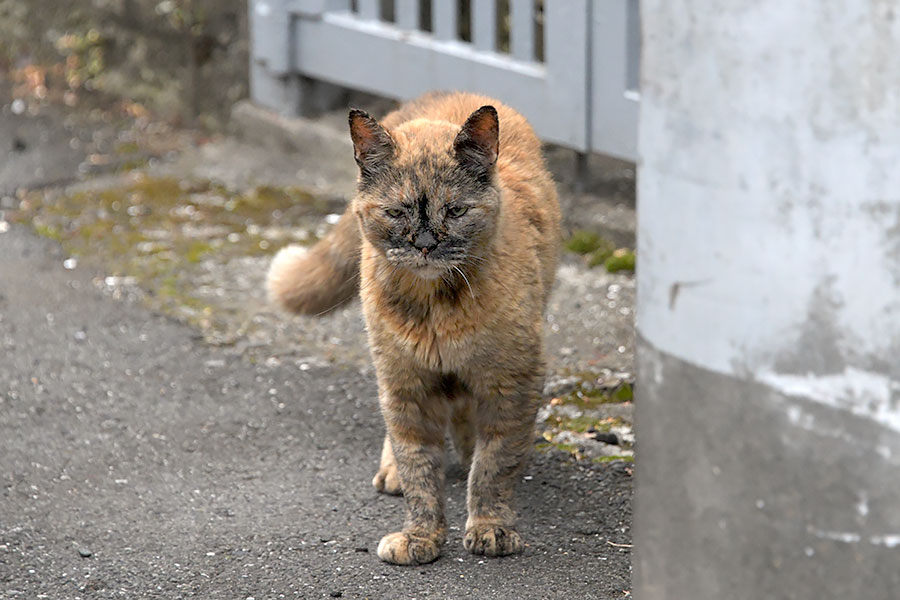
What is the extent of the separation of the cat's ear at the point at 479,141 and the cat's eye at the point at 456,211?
118mm

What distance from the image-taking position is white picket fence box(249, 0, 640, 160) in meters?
5.47

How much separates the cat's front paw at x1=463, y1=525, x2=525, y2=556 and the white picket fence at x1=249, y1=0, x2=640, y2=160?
2.56m

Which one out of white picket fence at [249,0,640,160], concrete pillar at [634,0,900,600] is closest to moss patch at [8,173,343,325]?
white picket fence at [249,0,640,160]

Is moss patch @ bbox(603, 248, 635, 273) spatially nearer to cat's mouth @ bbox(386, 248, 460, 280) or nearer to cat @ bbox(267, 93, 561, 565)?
cat @ bbox(267, 93, 561, 565)

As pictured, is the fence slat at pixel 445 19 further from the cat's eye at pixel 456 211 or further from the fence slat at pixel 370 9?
the cat's eye at pixel 456 211

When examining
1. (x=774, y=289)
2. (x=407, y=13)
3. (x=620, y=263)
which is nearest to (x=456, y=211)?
(x=774, y=289)

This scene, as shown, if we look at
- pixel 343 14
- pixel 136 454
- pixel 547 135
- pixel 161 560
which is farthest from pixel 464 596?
pixel 343 14

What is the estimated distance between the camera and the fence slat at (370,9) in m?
6.61

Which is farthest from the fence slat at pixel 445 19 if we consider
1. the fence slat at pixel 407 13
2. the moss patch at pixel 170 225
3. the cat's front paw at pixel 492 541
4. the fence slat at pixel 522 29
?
Answer: the cat's front paw at pixel 492 541

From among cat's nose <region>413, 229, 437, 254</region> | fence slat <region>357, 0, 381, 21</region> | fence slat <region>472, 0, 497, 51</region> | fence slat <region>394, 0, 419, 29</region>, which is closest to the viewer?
cat's nose <region>413, 229, 437, 254</region>

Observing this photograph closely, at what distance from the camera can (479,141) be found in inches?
126

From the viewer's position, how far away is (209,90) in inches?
296

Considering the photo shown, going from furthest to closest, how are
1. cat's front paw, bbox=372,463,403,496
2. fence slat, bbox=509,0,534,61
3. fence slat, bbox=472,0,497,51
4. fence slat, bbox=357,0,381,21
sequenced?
1. fence slat, bbox=357,0,381,21
2. fence slat, bbox=472,0,497,51
3. fence slat, bbox=509,0,534,61
4. cat's front paw, bbox=372,463,403,496

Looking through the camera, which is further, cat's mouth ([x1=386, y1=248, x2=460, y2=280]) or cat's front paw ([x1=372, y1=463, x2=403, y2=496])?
cat's front paw ([x1=372, y1=463, x2=403, y2=496])
